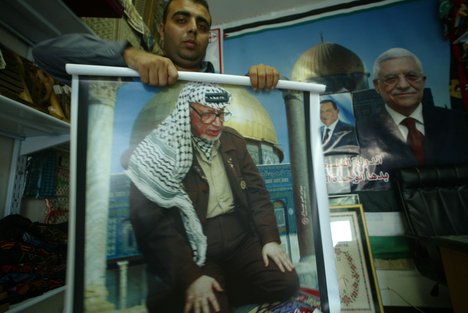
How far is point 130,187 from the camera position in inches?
20.0

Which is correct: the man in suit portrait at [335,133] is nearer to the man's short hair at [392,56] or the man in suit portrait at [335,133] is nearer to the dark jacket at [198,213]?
the man's short hair at [392,56]

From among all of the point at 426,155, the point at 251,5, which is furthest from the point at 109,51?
the point at 426,155

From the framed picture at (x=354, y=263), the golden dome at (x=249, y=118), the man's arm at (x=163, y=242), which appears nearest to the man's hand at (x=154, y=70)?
the golden dome at (x=249, y=118)

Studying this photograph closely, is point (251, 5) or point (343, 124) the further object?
point (251, 5)

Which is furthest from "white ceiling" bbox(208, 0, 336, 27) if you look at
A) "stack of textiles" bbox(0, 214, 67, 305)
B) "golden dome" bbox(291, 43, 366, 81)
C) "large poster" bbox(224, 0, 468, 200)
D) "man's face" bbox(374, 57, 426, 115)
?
Result: "stack of textiles" bbox(0, 214, 67, 305)

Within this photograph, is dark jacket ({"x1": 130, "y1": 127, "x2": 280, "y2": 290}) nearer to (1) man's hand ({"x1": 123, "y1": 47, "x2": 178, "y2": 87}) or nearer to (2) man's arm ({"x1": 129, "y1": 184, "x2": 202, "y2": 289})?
(2) man's arm ({"x1": 129, "y1": 184, "x2": 202, "y2": 289})

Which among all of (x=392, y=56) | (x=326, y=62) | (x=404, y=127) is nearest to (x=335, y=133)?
(x=404, y=127)

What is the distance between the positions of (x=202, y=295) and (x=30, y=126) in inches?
33.0

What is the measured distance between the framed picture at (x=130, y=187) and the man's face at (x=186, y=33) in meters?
0.29

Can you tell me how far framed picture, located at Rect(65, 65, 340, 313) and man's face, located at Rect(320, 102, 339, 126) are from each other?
1.14 m

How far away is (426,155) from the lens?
59.9 inches

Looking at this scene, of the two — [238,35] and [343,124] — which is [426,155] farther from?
[238,35]

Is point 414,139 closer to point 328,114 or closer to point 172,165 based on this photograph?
point 328,114

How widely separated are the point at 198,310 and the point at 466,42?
213 cm
